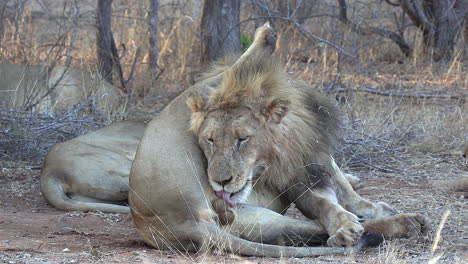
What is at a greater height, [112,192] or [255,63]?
[255,63]

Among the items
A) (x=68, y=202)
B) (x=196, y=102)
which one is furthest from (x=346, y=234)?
(x=68, y=202)

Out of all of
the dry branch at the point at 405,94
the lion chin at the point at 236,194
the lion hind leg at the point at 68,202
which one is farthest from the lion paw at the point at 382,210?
the dry branch at the point at 405,94

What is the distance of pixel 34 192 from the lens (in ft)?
18.1

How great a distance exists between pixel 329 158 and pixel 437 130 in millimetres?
2990

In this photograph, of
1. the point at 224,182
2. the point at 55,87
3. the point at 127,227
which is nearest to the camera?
the point at 224,182

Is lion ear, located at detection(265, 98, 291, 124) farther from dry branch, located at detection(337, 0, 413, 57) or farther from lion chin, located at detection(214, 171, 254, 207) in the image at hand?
dry branch, located at detection(337, 0, 413, 57)

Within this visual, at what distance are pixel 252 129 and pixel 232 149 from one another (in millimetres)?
Answer: 164

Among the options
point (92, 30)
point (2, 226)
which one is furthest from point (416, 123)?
point (92, 30)

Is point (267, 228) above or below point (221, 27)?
below

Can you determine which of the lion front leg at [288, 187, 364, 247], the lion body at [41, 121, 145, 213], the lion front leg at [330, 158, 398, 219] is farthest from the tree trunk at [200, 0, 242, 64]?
the lion front leg at [288, 187, 364, 247]

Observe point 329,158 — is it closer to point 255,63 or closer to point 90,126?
point 255,63

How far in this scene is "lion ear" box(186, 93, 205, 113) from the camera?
3.69 m

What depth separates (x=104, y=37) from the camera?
7.97 m

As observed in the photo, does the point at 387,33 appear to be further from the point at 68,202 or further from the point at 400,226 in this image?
the point at 400,226
